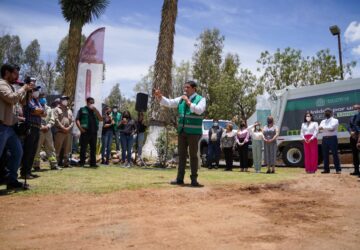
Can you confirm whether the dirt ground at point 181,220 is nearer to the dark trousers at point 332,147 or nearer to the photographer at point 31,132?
the photographer at point 31,132

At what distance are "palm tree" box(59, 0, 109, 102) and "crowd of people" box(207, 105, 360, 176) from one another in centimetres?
797

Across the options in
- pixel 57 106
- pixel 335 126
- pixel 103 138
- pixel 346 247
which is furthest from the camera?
pixel 103 138

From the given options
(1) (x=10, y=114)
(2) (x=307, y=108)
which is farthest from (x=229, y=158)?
(1) (x=10, y=114)

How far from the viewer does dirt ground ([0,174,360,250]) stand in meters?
2.87

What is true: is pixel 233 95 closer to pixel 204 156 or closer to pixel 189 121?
pixel 204 156

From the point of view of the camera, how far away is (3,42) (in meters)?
41.3

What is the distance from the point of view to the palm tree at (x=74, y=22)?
16.5 metres

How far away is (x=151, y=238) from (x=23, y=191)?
301 cm

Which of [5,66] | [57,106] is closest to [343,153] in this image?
[57,106]

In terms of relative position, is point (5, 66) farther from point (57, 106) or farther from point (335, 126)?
point (335, 126)

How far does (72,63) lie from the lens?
16688 millimetres

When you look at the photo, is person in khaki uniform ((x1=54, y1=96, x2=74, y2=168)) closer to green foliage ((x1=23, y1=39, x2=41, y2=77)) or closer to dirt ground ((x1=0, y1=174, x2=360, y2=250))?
dirt ground ((x1=0, y1=174, x2=360, y2=250))

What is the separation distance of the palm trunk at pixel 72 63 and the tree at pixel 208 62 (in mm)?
18236

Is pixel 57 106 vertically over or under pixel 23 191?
over
